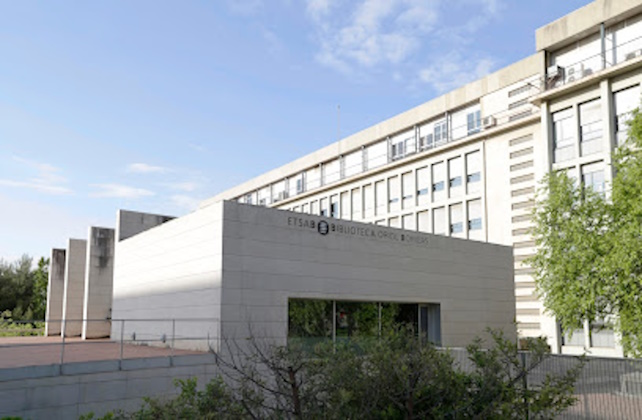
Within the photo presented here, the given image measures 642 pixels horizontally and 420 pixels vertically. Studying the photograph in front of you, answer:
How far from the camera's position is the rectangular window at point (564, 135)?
2928 cm

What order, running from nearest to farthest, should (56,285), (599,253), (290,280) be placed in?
1. (599,253)
2. (290,280)
3. (56,285)

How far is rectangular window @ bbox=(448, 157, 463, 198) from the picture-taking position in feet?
118

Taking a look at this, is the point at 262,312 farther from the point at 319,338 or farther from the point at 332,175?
the point at 332,175

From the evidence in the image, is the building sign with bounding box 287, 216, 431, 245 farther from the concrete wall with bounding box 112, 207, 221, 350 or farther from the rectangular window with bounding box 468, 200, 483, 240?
the rectangular window with bounding box 468, 200, 483, 240

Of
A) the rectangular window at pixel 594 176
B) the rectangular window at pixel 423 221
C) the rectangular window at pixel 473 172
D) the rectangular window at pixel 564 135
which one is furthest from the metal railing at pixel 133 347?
the rectangular window at pixel 473 172

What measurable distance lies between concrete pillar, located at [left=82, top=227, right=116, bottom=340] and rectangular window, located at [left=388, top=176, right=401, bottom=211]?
735 inches

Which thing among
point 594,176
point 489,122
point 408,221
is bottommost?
point 408,221

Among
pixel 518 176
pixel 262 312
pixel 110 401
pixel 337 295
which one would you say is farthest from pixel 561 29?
pixel 110 401

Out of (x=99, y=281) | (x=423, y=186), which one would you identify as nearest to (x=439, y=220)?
(x=423, y=186)

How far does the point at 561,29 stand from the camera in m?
30.7

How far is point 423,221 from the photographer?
38.0 meters

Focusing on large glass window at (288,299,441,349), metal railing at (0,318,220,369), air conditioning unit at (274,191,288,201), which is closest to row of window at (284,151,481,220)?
air conditioning unit at (274,191,288,201)

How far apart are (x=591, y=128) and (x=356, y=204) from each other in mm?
18920

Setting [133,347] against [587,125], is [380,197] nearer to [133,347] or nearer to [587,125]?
[587,125]
